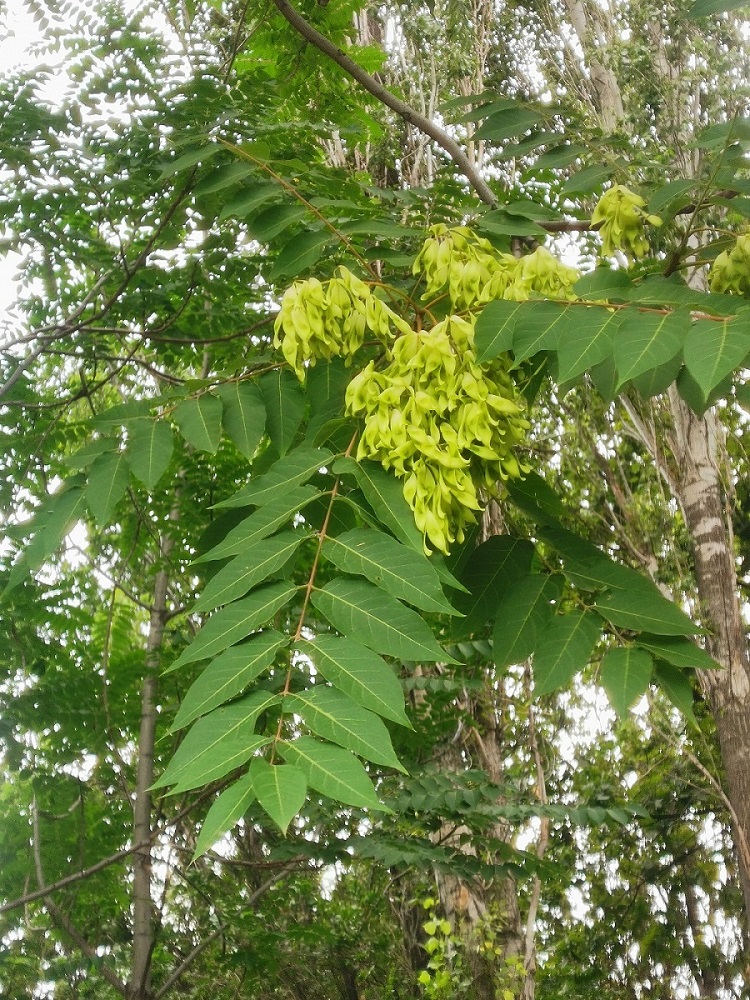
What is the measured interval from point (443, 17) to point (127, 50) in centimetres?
595

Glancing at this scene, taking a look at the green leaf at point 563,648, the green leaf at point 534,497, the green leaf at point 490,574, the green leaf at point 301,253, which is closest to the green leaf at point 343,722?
the green leaf at point 563,648

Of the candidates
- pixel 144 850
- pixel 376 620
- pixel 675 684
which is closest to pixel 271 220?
pixel 376 620

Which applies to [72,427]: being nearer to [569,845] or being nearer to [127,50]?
[127,50]

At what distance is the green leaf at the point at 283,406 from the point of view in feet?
4.77

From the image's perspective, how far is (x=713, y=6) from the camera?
3.54ft

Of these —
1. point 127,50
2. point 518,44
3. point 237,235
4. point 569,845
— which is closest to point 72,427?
point 237,235

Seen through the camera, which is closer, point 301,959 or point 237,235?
point 237,235

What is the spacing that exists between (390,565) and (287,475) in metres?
0.24

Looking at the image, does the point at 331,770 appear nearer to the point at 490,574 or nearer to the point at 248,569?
the point at 248,569

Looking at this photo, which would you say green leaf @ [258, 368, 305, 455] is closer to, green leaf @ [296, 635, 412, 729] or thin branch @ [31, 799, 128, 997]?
green leaf @ [296, 635, 412, 729]

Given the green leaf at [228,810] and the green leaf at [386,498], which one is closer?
the green leaf at [228,810]

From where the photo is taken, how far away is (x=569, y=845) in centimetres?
661

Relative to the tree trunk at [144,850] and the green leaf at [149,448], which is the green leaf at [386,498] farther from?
the tree trunk at [144,850]

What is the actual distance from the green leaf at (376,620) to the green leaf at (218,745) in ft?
0.38
